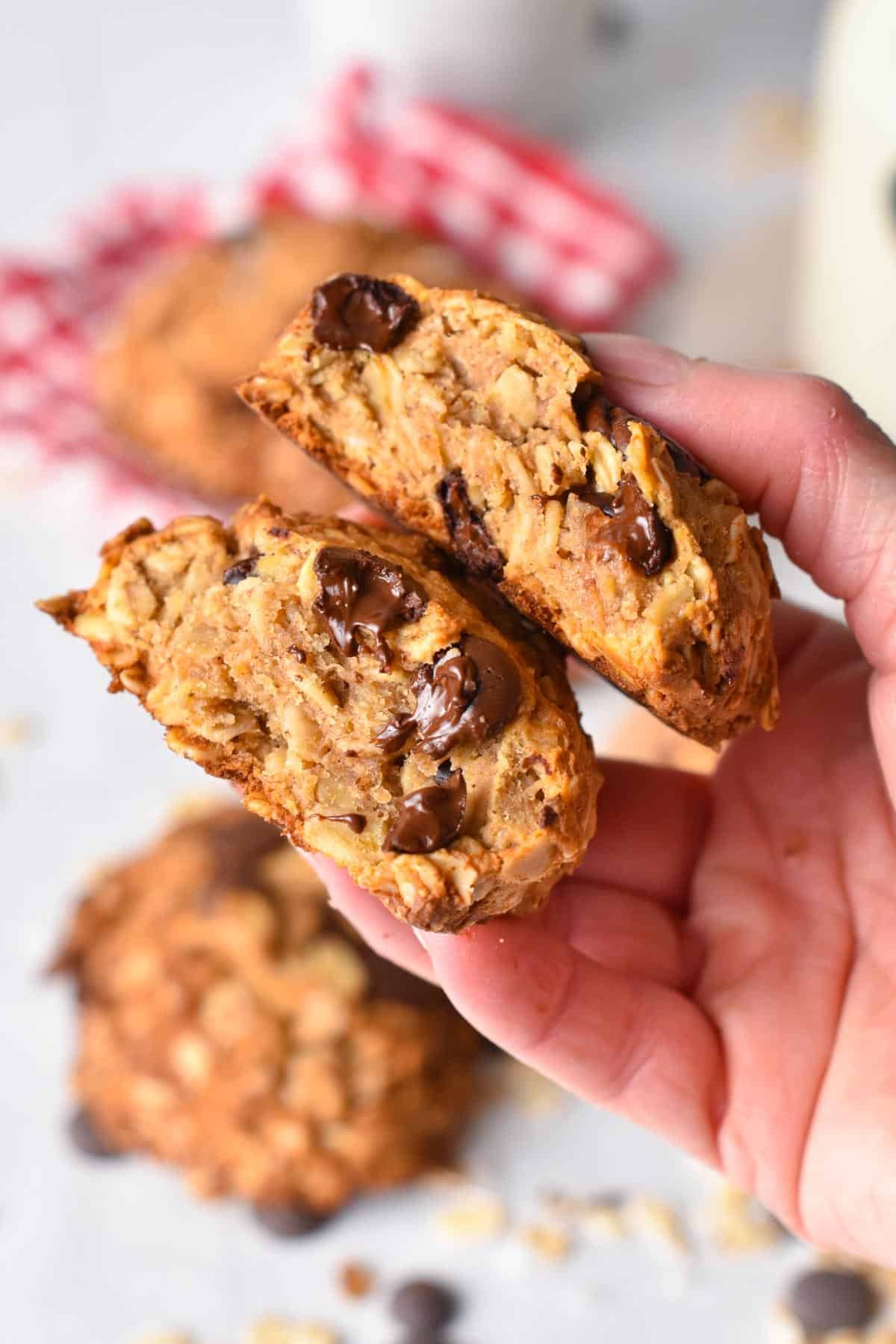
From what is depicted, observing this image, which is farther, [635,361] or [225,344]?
[225,344]

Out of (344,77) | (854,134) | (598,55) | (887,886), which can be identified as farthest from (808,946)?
(598,55)

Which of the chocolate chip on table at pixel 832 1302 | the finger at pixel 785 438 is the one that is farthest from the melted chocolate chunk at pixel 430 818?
the chocolate chip on table at pixel 832 1302

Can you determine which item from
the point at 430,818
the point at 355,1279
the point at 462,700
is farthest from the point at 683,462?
the point at 355,1279

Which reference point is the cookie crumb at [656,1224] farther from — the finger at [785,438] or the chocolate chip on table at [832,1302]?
the finger at [785,438]

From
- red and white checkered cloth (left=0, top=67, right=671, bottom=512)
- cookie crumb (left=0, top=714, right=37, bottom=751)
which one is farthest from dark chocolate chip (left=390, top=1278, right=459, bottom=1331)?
red and white checkered cloth (left=0, top=67, right=671, bottom=512)

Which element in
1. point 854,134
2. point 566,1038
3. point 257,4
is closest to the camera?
point 566,1038

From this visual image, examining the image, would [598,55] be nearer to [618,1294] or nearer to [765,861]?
[765,861]

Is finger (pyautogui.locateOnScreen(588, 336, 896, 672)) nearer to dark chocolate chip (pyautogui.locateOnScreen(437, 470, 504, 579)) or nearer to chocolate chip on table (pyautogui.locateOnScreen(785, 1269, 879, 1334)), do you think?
dark chocolate chip (pyautogui.locateOnScreen(437, 470, 504, 579))

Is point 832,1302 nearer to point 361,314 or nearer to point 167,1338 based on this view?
point 167,1338
